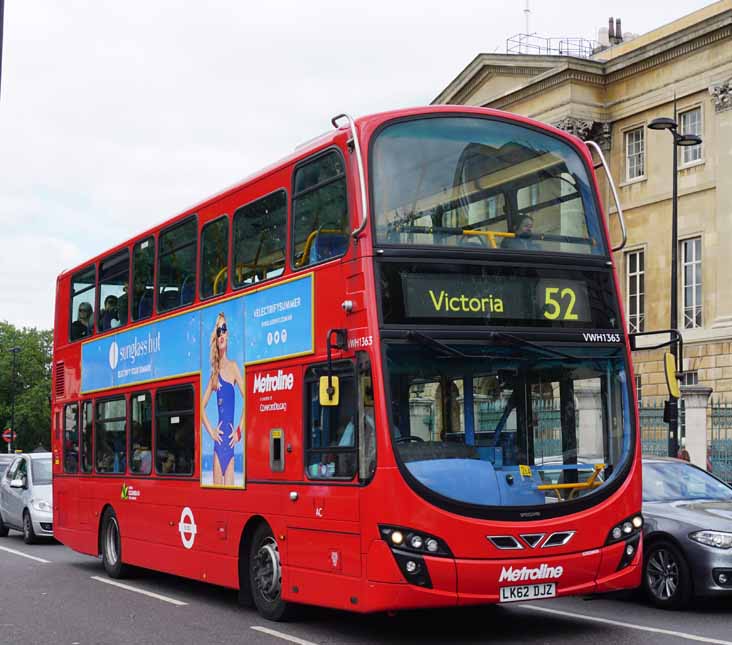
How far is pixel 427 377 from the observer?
9.60 metres

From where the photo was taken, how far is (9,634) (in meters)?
11.0

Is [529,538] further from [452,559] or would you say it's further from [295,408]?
[295,408]

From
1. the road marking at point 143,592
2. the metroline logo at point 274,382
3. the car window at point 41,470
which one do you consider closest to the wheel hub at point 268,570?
the metroline logo at point 274,382

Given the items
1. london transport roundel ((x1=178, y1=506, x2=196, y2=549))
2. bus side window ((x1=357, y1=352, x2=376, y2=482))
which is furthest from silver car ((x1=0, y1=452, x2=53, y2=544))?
bus side window ((x1=357, y1=352, x2=376, y2=482))

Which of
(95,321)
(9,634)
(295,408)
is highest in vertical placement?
(95,321)

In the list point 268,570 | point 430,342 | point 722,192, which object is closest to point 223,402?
point 268,570

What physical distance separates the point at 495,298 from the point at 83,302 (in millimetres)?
8804

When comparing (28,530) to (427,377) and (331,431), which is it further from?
(427,377)

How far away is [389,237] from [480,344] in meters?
1.09

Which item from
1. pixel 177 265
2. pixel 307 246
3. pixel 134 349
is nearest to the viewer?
pixel 307 246

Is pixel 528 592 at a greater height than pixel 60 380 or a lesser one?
lesser

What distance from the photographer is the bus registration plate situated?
9297 mm

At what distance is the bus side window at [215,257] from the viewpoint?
12.5 m

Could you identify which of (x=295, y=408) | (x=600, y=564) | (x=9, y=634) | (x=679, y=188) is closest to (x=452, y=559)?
(x=600, y=564)
